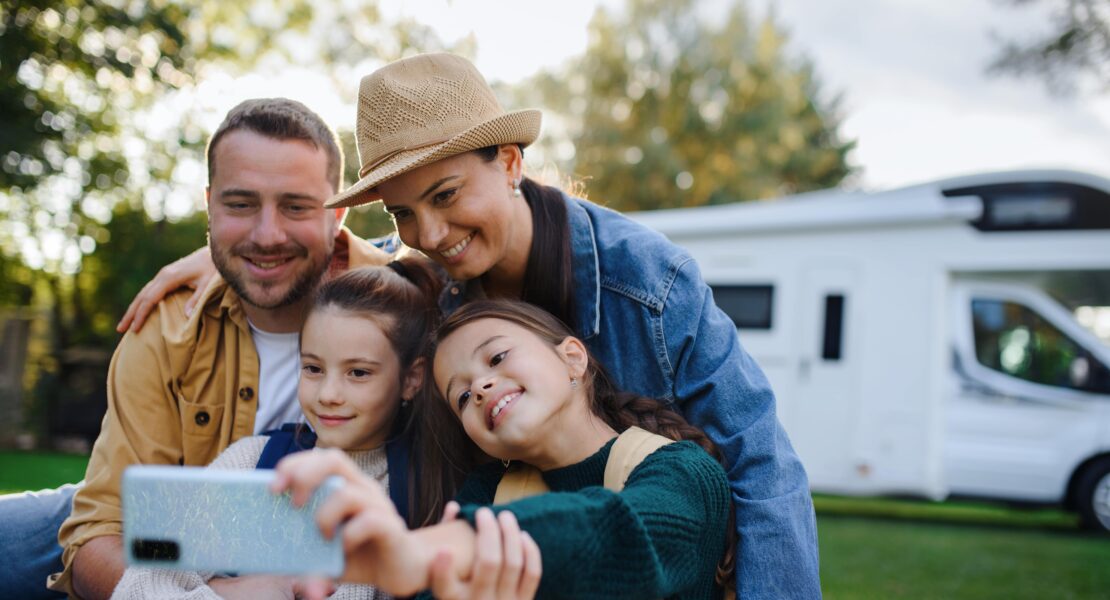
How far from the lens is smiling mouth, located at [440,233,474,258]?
2.66m

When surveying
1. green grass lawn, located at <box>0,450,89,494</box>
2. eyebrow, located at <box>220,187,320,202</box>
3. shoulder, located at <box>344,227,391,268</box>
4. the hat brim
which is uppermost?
the hat brim

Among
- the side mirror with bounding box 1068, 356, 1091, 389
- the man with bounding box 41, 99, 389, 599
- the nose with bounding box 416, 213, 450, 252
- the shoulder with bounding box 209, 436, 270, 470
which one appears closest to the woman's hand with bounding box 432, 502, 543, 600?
the nose with bounding box 416, 213, 450, 252

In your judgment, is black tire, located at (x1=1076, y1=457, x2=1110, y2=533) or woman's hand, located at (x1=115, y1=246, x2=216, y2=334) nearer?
woman's hand, located at (x1=115, y1=246, x2=216, y2=334)

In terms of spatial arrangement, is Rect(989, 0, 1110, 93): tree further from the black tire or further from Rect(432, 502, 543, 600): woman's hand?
Rect(432, 502, 543, 600): woman's hand

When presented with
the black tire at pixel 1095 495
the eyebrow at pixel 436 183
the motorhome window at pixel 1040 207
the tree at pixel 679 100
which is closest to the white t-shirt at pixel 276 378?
the eyebrow at pixel 436 183

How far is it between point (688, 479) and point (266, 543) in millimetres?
1004

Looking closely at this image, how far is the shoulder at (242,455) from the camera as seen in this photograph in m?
2.60

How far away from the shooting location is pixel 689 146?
2269 cm

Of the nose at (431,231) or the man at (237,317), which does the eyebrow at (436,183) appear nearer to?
the nose at (431,231)

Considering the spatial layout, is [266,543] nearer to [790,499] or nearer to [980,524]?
[790,499]

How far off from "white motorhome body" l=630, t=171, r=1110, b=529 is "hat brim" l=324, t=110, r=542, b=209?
6.89 m

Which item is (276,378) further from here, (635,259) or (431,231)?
(635,259)

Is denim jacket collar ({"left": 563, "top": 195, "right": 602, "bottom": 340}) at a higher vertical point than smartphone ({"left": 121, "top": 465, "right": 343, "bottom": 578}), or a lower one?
higher

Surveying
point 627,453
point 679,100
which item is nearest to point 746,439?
point 627,453
